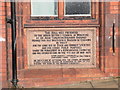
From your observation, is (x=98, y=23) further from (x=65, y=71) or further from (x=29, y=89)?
(x=29, y=89)

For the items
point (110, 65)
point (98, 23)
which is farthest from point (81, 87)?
point (98, 23)

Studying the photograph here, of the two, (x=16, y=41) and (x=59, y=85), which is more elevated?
(x=16, y=41)

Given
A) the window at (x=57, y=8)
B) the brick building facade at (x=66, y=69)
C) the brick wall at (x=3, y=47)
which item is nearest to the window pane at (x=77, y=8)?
the window at (x=57, y=8)

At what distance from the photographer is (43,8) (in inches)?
233

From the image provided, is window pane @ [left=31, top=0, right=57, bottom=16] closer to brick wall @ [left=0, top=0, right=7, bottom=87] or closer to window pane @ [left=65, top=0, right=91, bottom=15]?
window pane @ [left=65, top=0, right=91, bottom=15]

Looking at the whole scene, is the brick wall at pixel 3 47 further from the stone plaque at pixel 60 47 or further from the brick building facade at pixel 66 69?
the stone plaque at pixel 60 47

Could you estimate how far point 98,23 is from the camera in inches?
229

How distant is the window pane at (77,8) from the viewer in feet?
19.4

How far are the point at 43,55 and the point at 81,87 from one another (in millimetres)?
1149

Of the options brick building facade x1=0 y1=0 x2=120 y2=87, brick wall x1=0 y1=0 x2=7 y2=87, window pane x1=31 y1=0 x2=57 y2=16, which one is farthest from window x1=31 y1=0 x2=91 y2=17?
brick wall x1=0 y1=0 x2=7 y2=87

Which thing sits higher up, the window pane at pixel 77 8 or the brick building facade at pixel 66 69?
the window pane at pixel 77 8

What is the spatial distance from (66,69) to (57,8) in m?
1.45

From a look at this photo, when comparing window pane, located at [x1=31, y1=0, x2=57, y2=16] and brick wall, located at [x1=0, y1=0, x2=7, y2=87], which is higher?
window pane, located at [x1=31, y1=0, x2=57, y2=16]

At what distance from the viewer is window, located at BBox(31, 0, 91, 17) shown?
232 inches
